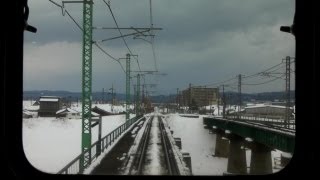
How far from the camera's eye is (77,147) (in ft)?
62.3

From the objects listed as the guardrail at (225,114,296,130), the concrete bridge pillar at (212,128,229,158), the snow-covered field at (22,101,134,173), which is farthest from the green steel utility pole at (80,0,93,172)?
the concrete bridge pillar at (212,128,229,158)

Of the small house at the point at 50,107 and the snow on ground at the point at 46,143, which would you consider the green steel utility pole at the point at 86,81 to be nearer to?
the snow on ground at the point at 46,143

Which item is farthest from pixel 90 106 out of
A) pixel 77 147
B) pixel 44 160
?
pixel 44 160

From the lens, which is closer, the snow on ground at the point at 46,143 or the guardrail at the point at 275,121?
the snow on ground at the point at 46,143

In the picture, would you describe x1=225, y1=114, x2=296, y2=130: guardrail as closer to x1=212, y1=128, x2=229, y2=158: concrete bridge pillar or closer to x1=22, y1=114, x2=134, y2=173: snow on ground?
x1=22, y1=114, x2=134, y2=173: snow on ground

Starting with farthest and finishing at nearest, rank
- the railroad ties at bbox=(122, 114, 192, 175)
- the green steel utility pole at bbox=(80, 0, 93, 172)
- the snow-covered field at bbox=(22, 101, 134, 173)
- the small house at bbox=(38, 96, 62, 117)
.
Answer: the green steel utility pole at bbox=(80, 0, 93, 172), the small house at bbox=(38, 96, 62, 117), the railroad ties at bbox=(122, 114, 192, 175), the snow-covered field at bbox=(22, 101, 134, 173)

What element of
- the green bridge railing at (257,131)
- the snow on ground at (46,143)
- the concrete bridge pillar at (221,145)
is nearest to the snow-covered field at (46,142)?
the snow on ground at (46,143)

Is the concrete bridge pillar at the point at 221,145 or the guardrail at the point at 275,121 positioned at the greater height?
the guardrail at the point at 275,121

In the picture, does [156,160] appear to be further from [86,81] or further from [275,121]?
[275,121]

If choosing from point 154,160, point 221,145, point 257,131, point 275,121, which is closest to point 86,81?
point 154,160

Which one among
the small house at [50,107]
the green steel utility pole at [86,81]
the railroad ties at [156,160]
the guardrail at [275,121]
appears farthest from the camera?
the green steel utility pole at [86,81]

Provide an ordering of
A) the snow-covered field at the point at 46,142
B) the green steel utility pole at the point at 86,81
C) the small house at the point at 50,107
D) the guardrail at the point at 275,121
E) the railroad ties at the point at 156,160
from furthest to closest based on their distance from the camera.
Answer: the green steel utility pole at the point at 86,81 → the small house at the point at 50,107 → the railroad ties at the point at 156,160 → the guardrail at the point at 275,121 → the snow-covered field at the point at 46,142
